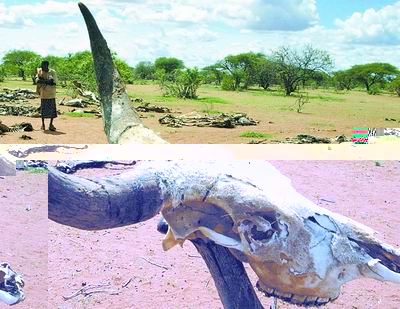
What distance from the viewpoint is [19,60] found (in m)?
40.8

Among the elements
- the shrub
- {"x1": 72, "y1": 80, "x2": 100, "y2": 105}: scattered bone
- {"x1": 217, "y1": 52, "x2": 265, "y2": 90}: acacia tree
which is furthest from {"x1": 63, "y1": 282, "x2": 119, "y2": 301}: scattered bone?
the shrub

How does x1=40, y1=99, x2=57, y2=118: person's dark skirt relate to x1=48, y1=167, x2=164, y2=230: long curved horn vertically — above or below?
below

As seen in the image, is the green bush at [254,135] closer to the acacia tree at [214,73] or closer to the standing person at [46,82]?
the standing person at [46,82]

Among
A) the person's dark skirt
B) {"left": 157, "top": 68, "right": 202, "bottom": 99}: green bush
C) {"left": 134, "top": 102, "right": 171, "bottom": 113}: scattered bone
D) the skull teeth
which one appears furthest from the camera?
{"left": 157, "top": 68, "right": 202, "bottom": 99}: green bush

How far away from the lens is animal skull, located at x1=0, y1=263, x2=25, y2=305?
2.11m

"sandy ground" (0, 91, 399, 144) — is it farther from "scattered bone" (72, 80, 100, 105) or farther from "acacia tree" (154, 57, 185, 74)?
"acacia tree" (154, 57, 185, 74)

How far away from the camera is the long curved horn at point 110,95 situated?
104 inches

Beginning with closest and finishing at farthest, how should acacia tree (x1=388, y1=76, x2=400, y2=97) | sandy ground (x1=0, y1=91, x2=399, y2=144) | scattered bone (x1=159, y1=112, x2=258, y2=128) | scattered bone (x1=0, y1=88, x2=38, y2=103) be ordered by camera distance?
sandy ground (x1=0, y1=91, x2=399, y2=144) → scattered bone (x1=159, y1=112, x2=258, y2=128) → scattered bone (x1=0, y1=88, x2=38, y2=103) → acacia tree (x1=388, y1=76, x2=400, y2=97)

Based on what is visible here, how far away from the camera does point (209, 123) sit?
16.4 m

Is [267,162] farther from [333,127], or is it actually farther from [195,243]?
[333,127]

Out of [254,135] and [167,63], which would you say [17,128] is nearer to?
[254,135]

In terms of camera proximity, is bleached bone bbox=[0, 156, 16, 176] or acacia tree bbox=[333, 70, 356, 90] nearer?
bleached bone bbox=[0, 156, 16, 176]

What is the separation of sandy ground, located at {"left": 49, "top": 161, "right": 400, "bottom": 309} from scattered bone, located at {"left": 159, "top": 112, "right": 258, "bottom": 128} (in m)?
13.7

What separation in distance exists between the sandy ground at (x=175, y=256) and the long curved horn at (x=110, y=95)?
584mm
